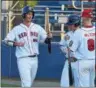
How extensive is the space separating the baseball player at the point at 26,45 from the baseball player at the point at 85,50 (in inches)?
28.4

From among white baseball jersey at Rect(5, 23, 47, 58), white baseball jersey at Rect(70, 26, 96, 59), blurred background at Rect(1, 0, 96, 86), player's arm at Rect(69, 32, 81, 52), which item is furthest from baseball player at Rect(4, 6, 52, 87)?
blurred background at Rect(1, 0, 96, 86)

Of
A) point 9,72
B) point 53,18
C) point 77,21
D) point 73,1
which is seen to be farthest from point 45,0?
point 77,21

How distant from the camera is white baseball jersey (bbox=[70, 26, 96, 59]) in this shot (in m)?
7.82

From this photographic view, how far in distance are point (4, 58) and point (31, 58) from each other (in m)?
4.29

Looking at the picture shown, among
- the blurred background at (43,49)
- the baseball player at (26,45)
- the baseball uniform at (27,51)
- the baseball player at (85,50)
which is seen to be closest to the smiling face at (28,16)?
the baseball player at (26,45)

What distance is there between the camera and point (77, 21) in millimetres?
8383

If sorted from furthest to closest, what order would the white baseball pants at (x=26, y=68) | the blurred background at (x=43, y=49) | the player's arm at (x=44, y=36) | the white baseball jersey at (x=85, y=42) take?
the blurred background at (x=43, y=49) < the player's arm at (x=44, y=36) < the white baseball pants at (x=26, y=68) < the white baseball jersey at (x=85, y=42)

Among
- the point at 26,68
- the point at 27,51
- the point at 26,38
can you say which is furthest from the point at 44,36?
the point at 26,68

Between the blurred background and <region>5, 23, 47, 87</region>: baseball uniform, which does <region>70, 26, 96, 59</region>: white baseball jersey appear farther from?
the blurred background

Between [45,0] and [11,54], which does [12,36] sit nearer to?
[11,54]

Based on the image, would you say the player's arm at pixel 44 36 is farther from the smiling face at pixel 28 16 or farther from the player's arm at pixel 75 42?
the player's arm at pixel 75 42

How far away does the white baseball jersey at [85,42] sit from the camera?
7.82 m

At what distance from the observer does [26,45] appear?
27.1 feet

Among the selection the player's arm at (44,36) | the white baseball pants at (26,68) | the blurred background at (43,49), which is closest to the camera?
the white baseball pants at (26,68)
